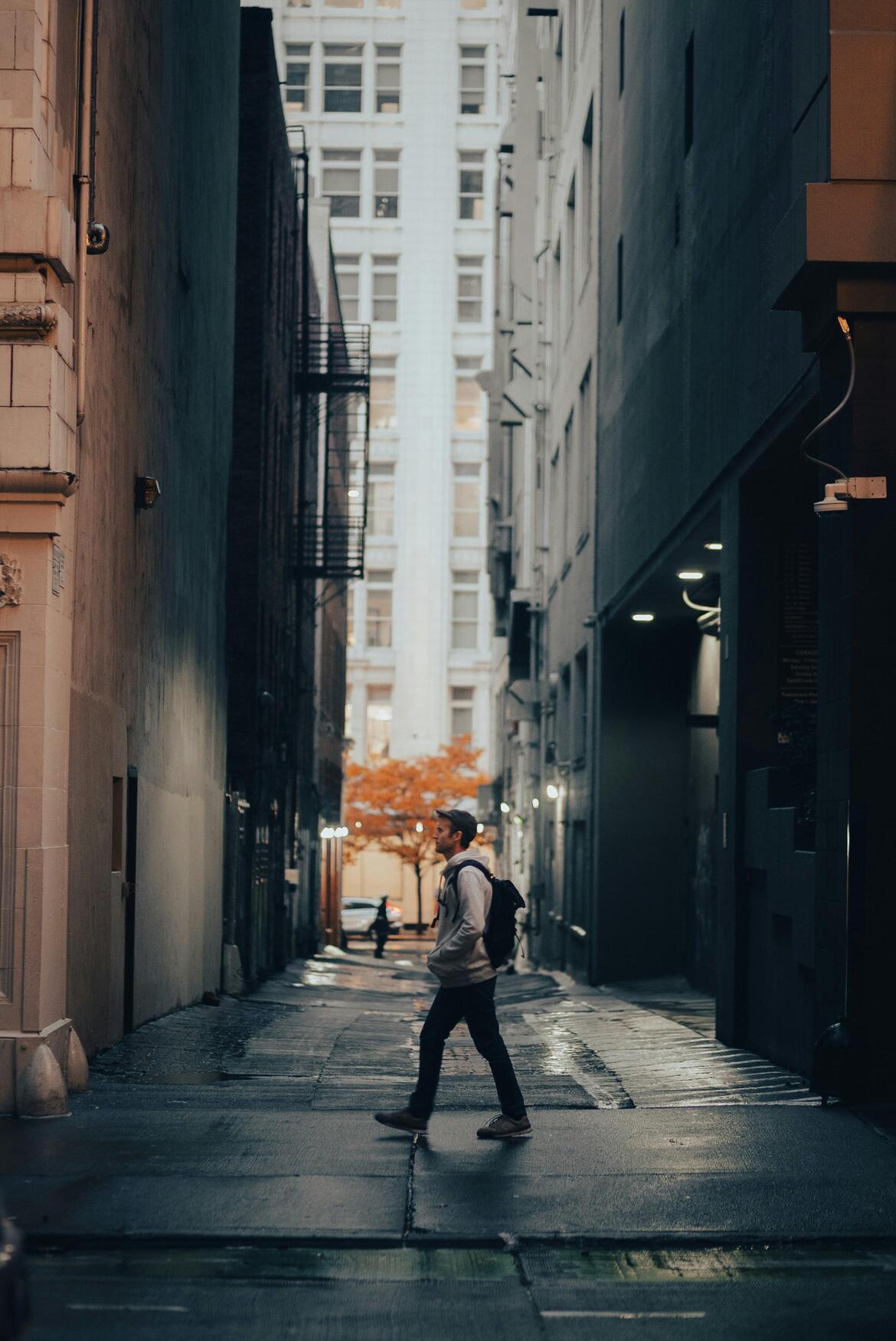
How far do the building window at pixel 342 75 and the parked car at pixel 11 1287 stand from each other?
73561 millimetres

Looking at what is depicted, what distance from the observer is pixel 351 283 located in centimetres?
7238

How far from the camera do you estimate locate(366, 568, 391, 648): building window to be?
7125cm

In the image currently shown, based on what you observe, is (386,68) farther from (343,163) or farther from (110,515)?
(110,515)

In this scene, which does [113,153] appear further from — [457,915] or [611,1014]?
[611,1014]

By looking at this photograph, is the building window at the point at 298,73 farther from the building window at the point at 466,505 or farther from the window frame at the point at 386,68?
the building window at the point at 466,505

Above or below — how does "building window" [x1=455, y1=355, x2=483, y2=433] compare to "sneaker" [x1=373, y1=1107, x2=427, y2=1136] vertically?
above

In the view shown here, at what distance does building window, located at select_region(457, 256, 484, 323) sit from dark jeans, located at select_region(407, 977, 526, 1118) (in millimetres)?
64535

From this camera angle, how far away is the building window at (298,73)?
74000mm

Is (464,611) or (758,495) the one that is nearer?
(758,495)

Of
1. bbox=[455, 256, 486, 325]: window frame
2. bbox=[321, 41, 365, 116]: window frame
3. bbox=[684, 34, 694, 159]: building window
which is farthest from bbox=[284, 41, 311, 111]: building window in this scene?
bbox=[684, 34, 694, 159]: building window

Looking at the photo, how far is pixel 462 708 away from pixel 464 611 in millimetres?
3930

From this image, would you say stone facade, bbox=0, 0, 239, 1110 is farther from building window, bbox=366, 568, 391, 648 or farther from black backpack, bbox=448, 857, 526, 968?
building window, bbox=366, 568, 391, 648

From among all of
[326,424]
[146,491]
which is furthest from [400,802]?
[146,491]

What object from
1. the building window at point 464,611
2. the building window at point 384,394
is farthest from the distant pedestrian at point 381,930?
the building window at point 384,394
